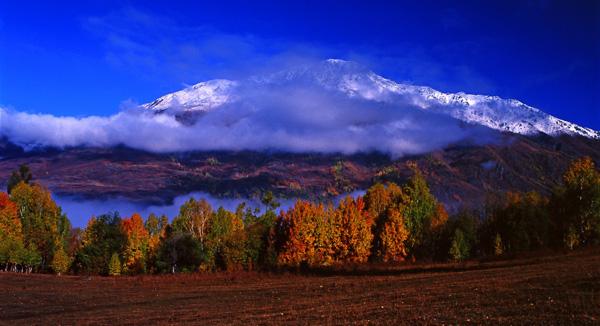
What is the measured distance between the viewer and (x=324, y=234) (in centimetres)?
10500

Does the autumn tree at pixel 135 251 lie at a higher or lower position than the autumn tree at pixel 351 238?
lower

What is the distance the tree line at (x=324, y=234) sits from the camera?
325 ft

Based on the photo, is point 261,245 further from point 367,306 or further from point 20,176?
point 20,176

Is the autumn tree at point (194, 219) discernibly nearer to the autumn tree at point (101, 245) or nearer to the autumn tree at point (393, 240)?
the autumn tree at point (101, 245)

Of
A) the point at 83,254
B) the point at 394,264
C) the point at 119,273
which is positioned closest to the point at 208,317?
the point at 394,264

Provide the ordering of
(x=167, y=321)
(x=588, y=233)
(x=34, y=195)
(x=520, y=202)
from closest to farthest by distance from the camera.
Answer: (x=167, y=321)
(x=588, y=233)
(x=520, y=202)
(x=34, y=195)

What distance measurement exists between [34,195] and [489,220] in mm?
101310

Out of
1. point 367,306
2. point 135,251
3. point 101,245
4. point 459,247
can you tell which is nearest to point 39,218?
point 101,245

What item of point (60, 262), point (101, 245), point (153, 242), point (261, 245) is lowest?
Result: point (60, 262)

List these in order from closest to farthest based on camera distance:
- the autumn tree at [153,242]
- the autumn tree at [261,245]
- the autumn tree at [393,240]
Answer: the autumn tree at [393,240], the autumn tree at [261,245], the autumn tree at [153,242]

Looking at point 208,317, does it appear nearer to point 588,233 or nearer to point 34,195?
point 588,233

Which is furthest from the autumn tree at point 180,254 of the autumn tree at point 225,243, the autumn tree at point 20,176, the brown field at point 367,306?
the autumn tree at point 20,176

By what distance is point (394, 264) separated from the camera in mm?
96938

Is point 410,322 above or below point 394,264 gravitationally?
above
